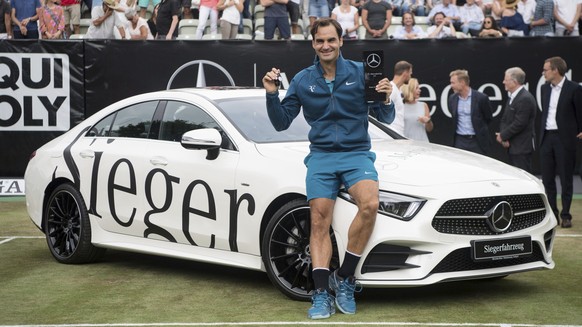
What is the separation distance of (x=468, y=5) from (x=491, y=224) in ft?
40.9

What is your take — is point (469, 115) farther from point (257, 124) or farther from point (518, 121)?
point (257, 124)

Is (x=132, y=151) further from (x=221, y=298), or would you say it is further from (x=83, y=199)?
(x=221, y=298)

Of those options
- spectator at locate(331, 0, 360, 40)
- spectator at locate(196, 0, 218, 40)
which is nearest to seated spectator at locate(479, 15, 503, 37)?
spectator at locate(331, 0, 360, 40)

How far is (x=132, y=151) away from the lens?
29.0 ft

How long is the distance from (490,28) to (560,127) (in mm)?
6468

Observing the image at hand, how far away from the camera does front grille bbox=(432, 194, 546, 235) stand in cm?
709

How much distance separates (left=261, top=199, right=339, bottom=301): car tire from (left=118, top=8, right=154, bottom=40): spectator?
10.8 meters

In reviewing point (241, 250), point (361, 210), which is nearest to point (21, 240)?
point (241, 250)

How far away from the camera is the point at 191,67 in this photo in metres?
16.4

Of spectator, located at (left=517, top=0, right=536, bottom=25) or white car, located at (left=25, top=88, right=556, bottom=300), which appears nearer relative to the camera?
white car, located at (left=25, top=88, right=556, bottom=300)

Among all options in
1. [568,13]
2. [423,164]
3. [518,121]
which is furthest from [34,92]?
[423,164]

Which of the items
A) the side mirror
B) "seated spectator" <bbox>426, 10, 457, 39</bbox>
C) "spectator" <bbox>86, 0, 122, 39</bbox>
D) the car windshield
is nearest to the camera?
the side mirror

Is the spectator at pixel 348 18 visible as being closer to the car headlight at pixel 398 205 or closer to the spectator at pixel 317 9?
the spectator at pixel 317 9

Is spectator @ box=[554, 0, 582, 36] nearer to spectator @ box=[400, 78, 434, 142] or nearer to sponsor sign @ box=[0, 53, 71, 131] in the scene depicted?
spectator @ box=[400, 78, 434, 142]
